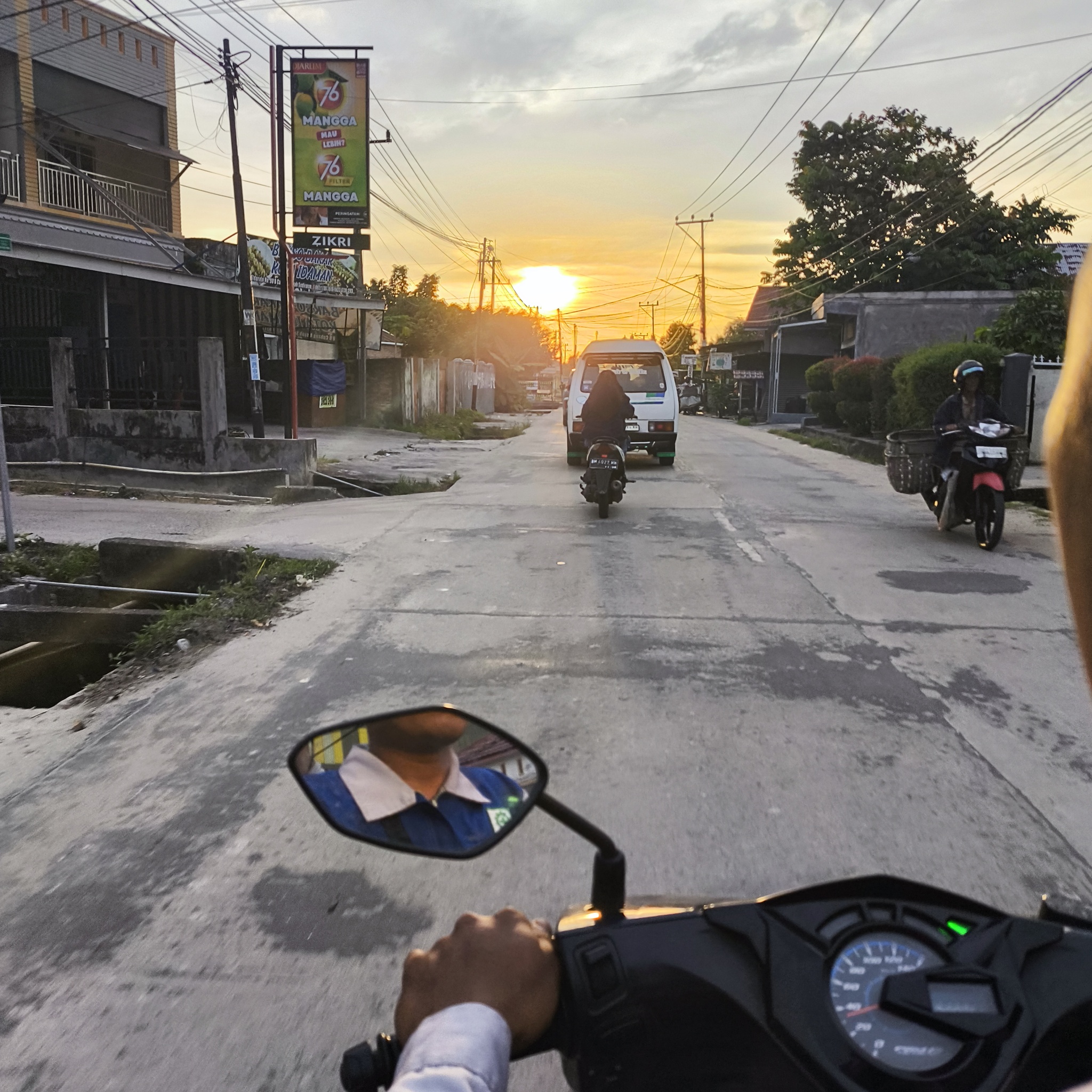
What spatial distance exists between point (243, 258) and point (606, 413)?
903 cm

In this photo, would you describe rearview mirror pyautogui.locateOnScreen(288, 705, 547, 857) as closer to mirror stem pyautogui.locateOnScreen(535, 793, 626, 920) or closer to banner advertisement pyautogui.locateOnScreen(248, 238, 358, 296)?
mirror stem pyautogui.locateOnScreen(535, 793, 626, 920)

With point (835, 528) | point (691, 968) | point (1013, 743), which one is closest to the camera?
point (691, 968)

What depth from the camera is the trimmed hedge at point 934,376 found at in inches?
639

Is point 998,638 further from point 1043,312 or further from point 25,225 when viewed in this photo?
point 25,225

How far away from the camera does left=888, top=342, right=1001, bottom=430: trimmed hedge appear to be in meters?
16.2

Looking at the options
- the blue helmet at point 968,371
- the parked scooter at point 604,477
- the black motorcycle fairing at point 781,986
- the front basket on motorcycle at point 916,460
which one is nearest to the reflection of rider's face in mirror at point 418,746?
the black motorcycle fairing at point 781,986

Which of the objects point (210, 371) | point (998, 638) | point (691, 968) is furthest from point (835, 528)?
point (691, 968)

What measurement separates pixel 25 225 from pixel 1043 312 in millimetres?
16978

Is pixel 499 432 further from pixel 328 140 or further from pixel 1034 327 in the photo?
pixel 1034 327

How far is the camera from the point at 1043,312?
1728 cm

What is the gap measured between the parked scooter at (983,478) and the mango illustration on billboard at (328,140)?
16.3 meters

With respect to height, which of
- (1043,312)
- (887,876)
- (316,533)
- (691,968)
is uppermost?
(1043,312)

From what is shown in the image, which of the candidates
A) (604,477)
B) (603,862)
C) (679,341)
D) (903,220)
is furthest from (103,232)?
(679,341)

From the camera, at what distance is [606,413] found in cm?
1168
